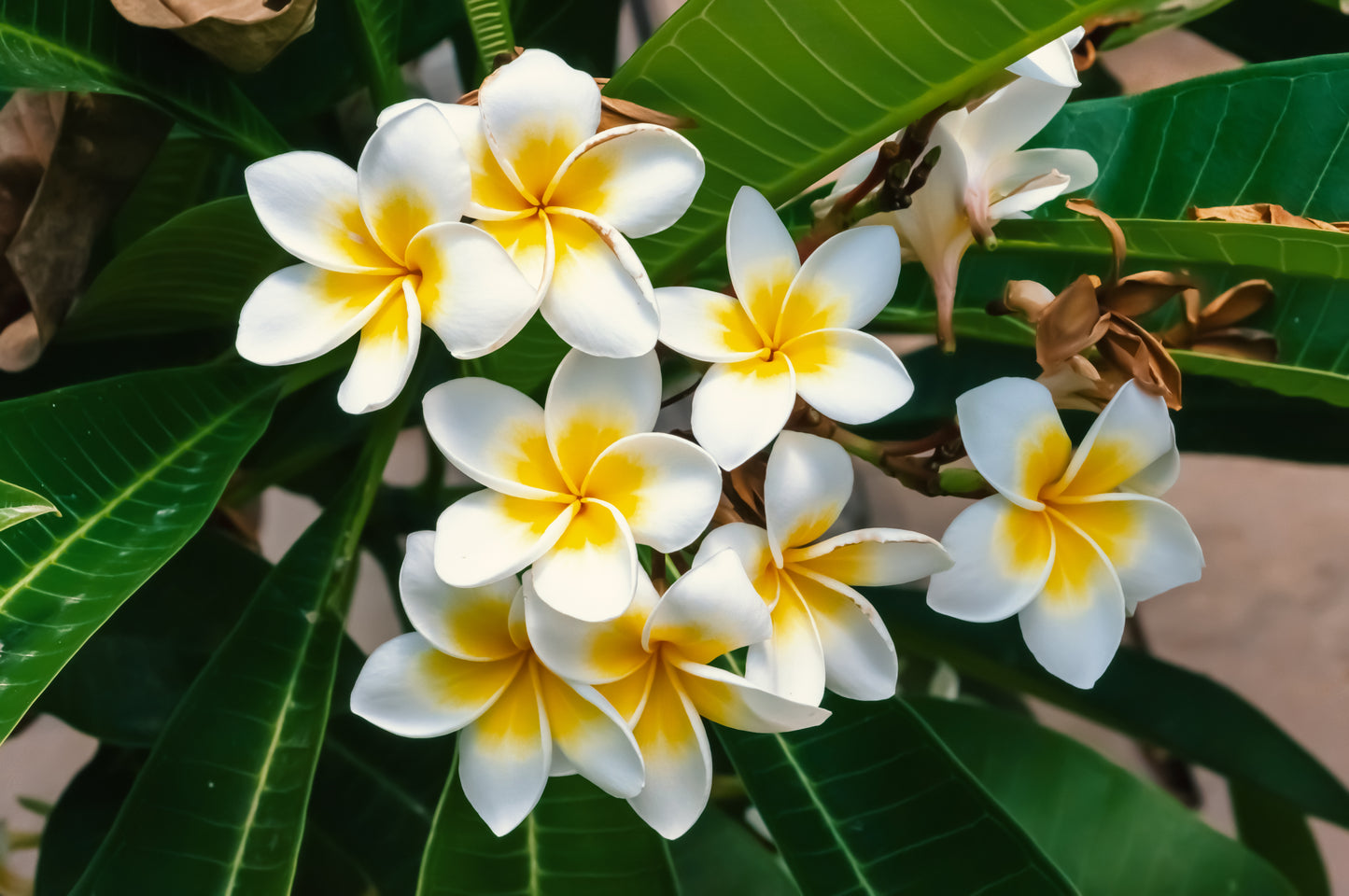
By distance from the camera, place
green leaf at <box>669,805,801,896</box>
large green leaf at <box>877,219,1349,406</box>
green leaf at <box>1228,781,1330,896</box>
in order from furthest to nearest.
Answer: green leaf at <box>1228,781,1330,896</box> < green leaf at <box>669,805,801,896</box> < large green leaf at <box>877,219,1349,406</box>

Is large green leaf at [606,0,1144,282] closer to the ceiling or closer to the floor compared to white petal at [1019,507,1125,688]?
closer to the ceiling

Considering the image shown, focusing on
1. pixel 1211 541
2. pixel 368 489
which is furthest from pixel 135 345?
pixel 1211 541

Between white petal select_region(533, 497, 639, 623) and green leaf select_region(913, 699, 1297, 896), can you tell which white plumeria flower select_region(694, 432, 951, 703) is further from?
green leaf select_region(913, 699, 1297, 896)

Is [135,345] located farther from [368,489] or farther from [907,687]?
[907,687]

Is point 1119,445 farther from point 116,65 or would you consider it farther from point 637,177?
point 116,65

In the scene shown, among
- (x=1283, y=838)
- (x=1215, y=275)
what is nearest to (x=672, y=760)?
(x=1215, y=275)

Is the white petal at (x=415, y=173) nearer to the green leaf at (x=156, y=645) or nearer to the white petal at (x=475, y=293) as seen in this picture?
the white petal at (x=475, y=293)

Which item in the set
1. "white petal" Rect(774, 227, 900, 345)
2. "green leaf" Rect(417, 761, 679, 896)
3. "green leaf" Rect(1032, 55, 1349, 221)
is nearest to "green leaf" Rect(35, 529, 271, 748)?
"green leaf" Rect(417, 761, 679, 896)
